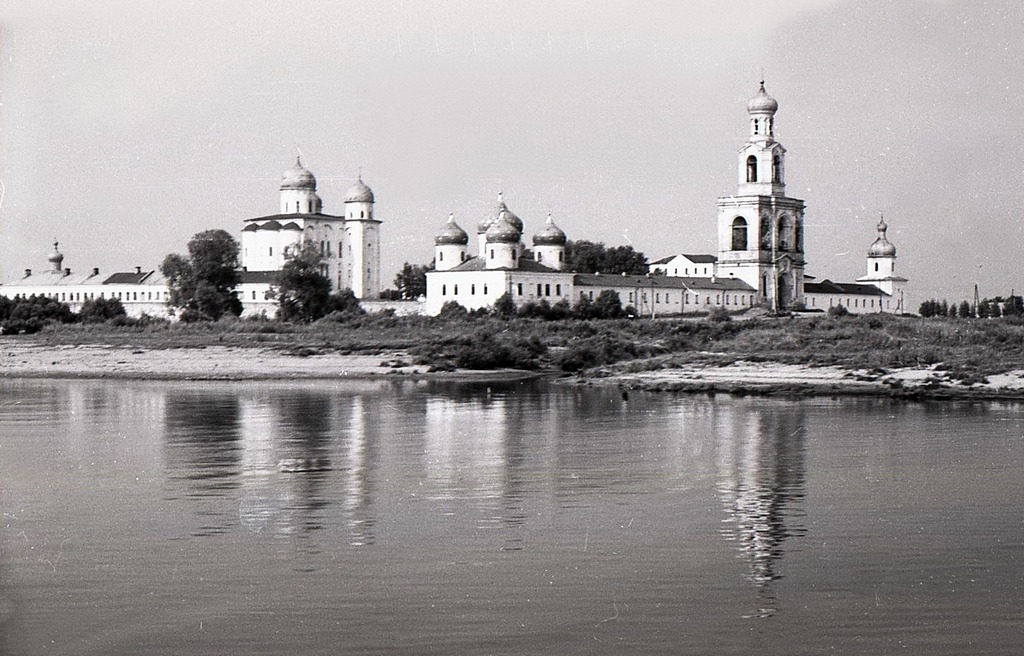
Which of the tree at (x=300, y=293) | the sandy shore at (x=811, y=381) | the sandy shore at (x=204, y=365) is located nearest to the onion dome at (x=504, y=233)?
the tree at (x=300, y=293)

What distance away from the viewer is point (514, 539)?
577 inches

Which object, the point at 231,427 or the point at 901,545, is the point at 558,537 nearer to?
the point at 901,545

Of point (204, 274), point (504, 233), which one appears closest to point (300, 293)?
point (204, 274)

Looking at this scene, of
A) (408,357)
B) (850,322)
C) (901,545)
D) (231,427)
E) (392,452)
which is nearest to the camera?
(901,545)

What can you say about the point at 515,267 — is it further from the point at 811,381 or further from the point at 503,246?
the point at 811,381

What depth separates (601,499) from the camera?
17359 millimetres

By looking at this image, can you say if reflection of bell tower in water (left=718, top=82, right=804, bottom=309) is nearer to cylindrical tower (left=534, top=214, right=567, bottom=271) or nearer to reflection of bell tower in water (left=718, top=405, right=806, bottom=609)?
cylindrical tower (left=534, top=214, right=567, bottom=271)

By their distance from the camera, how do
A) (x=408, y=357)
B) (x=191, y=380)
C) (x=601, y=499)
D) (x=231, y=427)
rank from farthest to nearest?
(x=408, y=357), (x=191, y=380), (x=231, y=427), (x=601, y=499)

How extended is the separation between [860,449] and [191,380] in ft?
84.3

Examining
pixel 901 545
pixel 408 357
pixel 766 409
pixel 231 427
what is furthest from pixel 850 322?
pixel 901 545

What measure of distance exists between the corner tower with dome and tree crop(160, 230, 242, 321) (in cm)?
964

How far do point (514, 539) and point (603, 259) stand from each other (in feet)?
290

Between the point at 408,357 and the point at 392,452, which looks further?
the point at 408,357

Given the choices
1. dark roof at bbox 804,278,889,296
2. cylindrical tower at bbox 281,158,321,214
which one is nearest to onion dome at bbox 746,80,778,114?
dark roof at bbox 804,278,889,296
